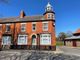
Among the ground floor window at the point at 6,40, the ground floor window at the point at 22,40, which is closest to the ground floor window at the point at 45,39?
the ground floor window at the point at 22,40

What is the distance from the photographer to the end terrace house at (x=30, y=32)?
96.3 feet

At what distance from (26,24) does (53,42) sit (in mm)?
7463

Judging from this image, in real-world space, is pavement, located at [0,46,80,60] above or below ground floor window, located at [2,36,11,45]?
below

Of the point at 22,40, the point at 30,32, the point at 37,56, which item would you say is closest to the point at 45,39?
the point at 30,32

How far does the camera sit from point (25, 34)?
3089cm

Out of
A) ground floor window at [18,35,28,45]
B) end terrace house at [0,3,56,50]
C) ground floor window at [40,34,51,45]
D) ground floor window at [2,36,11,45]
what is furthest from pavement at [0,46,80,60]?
ground floor window at [2,36,11,45]

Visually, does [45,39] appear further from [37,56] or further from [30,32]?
[37,56]

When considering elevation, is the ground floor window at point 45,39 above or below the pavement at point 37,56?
above

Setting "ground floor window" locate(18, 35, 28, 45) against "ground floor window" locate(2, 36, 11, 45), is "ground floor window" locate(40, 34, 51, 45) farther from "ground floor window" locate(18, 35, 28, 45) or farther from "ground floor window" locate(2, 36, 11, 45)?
"ground floor window" locate(2, 36, 11, 45)

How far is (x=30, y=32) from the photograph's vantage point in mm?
30750

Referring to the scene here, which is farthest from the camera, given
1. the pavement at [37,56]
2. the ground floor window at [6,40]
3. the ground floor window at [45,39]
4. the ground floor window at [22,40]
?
the ground floor window at [6,40]

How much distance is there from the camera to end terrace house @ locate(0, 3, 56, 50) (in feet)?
96.3

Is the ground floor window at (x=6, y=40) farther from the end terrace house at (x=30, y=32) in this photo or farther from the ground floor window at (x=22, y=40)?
the ground floor window at (x=22, y=40)

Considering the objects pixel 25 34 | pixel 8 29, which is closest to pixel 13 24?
pixel 8 29
